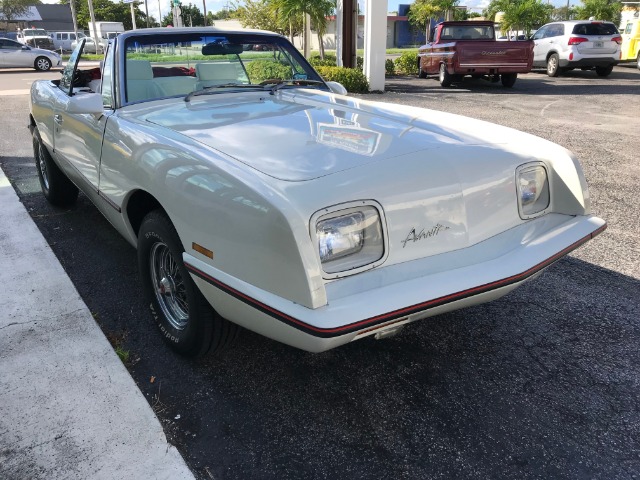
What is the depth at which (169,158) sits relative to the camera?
2.37 meters

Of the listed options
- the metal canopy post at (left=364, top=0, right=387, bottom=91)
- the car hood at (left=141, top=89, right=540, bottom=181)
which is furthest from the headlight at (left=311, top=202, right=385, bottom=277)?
the metal canopy post at (left=364, top=0, right=387, bottom=91)

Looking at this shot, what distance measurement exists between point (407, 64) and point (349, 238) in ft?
61.6

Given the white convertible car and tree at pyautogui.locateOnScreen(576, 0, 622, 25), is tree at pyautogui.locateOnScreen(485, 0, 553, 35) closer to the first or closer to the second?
tree at pyautogui.locateOnScreen(576, 0, 622, 25)

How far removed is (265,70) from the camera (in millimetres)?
3926

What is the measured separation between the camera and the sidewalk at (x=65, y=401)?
2.01 meters

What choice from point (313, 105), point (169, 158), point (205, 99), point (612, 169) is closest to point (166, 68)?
point (205, 99)

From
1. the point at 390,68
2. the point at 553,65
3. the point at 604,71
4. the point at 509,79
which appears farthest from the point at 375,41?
the point at 604,71

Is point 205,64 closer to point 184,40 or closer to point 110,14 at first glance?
point 184,40

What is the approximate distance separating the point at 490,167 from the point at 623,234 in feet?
8.25

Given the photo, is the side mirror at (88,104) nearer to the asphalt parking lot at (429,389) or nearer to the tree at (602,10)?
the asphalt parking lot at (429,389)

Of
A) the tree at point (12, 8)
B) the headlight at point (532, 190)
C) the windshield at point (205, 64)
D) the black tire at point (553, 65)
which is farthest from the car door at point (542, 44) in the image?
the tree at point (12, 8)

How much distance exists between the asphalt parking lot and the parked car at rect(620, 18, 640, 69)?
20.2 metres

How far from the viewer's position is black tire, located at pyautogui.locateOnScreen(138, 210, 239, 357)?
236cm

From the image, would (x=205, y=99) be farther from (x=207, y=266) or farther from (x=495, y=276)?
(x=495, y=276)
